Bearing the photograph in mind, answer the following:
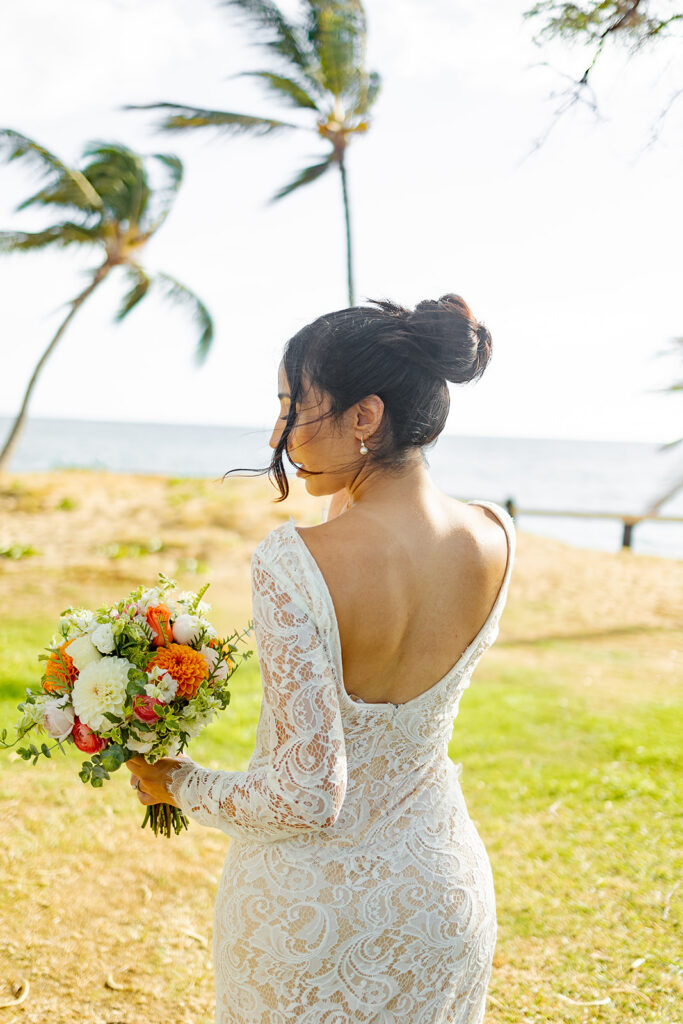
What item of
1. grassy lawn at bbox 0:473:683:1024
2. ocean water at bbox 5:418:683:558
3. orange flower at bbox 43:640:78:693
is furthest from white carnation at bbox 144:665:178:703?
ocean water at bbox 5:418:683:558

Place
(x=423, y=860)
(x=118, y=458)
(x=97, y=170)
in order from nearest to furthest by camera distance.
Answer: (x=423, y=860) → (x=97, y=170) → (x=118, y=458)

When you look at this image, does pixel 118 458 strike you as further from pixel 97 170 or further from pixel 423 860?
pixel 423 860

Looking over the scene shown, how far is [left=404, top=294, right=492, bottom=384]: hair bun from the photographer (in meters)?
1.64

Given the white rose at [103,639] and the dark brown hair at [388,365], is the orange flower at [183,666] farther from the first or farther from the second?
the dark brown hair at [388,365]

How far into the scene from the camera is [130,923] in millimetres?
3727

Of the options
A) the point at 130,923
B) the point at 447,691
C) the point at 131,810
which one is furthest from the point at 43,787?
the point at 447,691

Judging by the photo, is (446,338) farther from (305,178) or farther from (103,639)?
(305,178)

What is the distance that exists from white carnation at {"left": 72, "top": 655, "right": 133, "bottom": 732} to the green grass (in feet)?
6.77

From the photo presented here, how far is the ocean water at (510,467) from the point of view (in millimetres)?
33231

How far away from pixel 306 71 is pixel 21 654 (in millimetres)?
11435

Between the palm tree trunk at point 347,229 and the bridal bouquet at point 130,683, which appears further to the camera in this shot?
the palm tree trunk at point 347,229

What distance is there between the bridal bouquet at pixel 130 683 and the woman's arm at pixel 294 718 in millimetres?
364

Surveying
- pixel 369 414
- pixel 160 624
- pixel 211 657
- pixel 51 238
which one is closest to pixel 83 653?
pixel 160 624

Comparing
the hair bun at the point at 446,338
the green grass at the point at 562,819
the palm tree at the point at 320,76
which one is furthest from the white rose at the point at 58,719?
the palm tree at the point at 320,76
